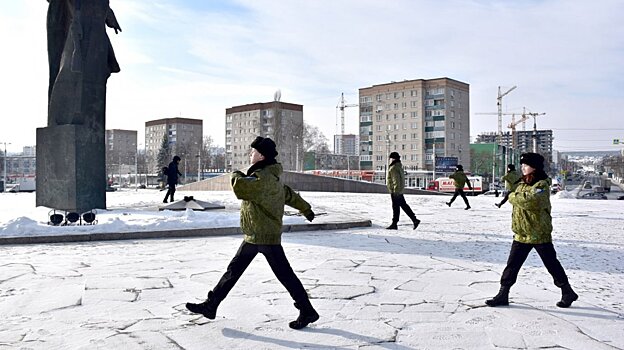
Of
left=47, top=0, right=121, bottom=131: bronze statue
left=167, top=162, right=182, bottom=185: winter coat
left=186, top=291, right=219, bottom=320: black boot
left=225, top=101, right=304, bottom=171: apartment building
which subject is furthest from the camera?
left=225, top=101, right=304, bottom=171: apartment building

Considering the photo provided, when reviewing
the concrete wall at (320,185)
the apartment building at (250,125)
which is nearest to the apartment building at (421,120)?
the apartment building at (250,125)

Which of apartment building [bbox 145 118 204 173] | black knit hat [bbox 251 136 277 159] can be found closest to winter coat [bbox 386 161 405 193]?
black knit hat [bbox 251 136 277 159]

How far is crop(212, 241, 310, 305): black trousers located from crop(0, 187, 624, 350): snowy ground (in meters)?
0.29

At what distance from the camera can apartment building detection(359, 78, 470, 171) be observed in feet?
292

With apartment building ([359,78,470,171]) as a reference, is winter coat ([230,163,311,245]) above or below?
below

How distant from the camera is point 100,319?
14.9 feet

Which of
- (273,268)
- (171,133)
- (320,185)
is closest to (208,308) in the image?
(273,268)

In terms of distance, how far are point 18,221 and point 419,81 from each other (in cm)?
8389

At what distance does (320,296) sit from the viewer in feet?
17.8

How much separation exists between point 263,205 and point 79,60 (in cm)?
1038

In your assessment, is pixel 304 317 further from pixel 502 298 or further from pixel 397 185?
pixel 397 185

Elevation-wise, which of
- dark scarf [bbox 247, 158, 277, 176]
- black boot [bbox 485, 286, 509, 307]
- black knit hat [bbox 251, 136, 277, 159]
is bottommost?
black boot [bbox 485, 286, 509, 307]

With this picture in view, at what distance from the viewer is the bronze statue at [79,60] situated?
499 inches

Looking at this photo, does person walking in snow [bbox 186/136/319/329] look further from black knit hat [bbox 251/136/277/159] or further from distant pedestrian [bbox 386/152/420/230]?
distant pedestrian [bbox 386/152/420/230]
